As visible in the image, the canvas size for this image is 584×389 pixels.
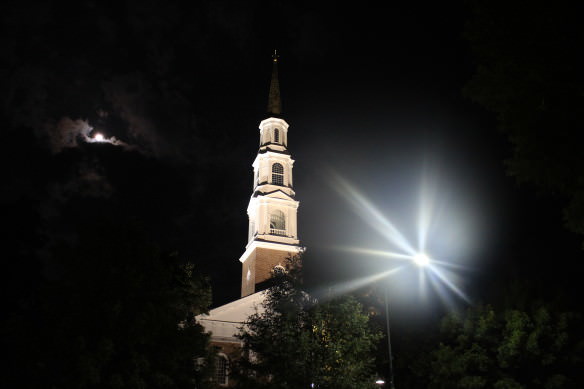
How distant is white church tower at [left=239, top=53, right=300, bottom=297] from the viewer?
40.4 meters

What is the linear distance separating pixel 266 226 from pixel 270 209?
5.67ft

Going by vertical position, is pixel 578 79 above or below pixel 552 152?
above

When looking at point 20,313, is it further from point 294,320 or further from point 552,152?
point 552,152

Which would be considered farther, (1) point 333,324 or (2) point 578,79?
(1) point 333,324

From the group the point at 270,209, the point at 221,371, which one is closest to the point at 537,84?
the point at 221,371

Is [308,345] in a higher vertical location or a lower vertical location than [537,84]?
lower

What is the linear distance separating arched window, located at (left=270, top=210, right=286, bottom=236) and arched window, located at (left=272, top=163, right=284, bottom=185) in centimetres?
320

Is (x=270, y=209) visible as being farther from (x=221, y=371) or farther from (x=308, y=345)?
(x=308, y=345)

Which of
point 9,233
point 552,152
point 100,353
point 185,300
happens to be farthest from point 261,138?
point 552,152

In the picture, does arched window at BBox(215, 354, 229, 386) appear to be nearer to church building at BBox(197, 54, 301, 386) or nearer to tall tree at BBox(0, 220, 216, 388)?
church building at BBox(197, 54, 301, 386)

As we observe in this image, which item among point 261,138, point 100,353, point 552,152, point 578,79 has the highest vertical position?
point 261,138

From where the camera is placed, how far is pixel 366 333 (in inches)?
765

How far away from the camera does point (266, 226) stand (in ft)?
137

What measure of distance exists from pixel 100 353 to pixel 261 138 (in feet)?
117
